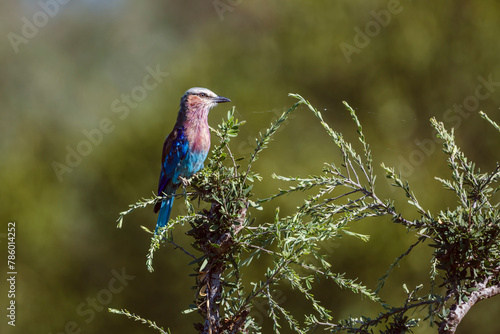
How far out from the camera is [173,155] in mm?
3072

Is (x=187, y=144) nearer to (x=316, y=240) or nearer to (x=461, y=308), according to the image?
(x=316, y=240)

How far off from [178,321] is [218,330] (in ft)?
11.9

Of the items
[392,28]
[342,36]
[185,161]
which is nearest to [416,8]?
[392,28]

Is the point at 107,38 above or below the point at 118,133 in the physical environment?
above

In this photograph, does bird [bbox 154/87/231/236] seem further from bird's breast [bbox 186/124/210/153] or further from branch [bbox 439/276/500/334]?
branch [bbox 439/276/500/334]

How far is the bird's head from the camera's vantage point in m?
3.14

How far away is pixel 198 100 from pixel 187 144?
11.9 inches

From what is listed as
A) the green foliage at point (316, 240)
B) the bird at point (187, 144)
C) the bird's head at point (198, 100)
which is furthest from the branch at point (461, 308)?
the bird's head at point (198, 100)

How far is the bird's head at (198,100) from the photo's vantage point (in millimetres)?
3137

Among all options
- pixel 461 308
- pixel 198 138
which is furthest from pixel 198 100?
pixel 461 308

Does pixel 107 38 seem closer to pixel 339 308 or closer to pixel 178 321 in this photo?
pixel 178 321

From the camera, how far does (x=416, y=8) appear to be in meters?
5.28

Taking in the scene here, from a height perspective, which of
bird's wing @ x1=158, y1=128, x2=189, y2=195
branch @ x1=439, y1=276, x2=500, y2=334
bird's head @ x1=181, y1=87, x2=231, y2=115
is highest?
bird's head @ x1=181, y1=87, x2=231, y2=115

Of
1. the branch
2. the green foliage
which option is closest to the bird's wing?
the green foliage
